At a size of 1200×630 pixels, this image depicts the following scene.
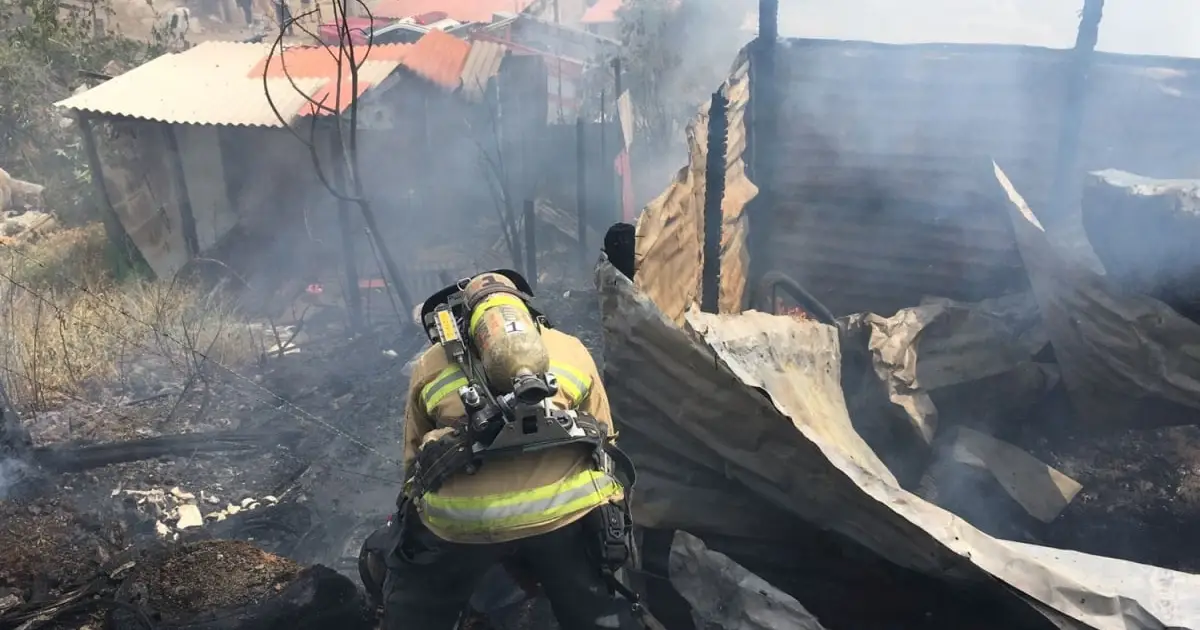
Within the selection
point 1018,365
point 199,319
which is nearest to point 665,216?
point 1018,365

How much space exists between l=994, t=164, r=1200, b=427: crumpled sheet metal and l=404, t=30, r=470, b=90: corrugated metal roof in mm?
6322

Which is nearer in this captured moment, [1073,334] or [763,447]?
[763,447]

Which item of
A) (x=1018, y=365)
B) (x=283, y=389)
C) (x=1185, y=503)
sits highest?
(x=1018, y=365)

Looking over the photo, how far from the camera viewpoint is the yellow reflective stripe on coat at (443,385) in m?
2.46

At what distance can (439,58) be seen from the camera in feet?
29.6

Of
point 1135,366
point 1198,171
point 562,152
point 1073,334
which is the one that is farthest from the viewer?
point 562,152

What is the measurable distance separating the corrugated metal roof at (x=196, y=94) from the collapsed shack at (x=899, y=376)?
4.34 meters

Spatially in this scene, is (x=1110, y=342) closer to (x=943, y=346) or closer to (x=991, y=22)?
(x=943, y=346)

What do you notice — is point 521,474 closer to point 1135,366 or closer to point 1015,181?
point 1135,366

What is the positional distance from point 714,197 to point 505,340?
6.23 feet

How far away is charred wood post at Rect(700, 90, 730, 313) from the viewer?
3682 millimetres

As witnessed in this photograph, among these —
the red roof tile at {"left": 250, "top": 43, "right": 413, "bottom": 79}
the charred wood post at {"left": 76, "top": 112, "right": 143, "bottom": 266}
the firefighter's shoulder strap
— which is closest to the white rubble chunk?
the firefighter's shoulder strap

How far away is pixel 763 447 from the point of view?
242 cm

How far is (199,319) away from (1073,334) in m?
5.93
